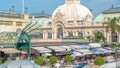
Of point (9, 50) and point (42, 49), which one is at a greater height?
point (9, 50)

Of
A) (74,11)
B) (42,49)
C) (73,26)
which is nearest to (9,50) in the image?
(42,49)

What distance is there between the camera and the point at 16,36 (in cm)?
4484

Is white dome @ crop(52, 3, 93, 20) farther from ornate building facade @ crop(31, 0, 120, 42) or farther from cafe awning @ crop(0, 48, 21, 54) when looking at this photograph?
cafe awning @ crop(0, 48, 21, 54)

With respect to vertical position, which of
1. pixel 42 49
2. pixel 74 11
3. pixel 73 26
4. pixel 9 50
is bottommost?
pixel 42 49

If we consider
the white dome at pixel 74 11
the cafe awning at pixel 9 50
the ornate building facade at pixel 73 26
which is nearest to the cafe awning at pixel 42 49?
the cafe awning at pixel 9 50

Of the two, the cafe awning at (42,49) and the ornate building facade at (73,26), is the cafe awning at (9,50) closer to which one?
the cafe awning at (42,49)

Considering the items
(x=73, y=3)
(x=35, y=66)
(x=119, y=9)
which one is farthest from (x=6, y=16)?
(x=73, y=3)

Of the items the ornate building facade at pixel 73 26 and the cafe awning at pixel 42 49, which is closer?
Answer: the cafe awning at pixel 42 49

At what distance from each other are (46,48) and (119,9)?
3437 inches

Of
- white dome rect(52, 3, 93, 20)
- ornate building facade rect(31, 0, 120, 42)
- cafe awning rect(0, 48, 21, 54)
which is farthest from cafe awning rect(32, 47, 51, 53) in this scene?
white dome rect(52, 3, 93, 20)

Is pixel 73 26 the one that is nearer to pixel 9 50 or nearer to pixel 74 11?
pixel 74 11

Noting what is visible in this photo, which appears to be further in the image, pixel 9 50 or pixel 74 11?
pixel 74 11

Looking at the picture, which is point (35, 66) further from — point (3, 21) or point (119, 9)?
point (119, 9)

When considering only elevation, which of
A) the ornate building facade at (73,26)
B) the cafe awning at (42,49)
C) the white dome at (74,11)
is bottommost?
the cafe awning at (42,49)
